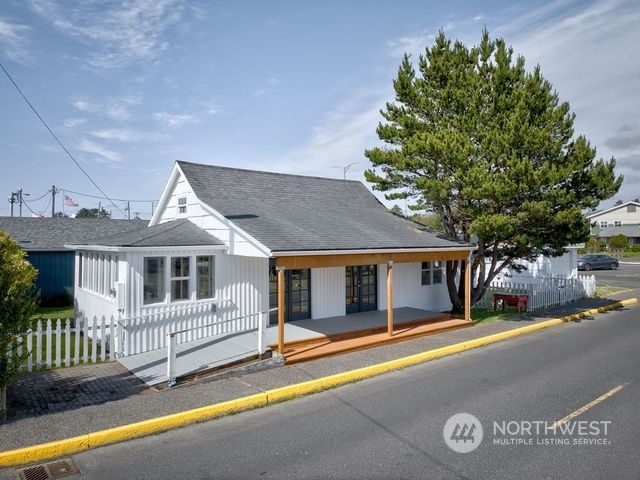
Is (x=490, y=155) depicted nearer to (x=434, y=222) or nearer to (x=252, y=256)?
(x=252, y=256)

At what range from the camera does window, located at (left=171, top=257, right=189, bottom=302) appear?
11820 mm

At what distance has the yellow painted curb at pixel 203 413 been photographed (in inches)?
241

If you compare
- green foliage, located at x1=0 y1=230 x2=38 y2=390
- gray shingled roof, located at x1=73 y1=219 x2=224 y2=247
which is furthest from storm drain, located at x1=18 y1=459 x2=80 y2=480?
gray shingled roof, located at x1=73 y1=219 x2=224 y2=247

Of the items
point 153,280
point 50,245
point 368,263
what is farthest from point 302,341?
point 50,245

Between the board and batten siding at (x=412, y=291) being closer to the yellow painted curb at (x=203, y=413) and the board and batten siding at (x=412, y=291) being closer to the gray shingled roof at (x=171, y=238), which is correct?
the yellow painted curb at (x=203, y=413)

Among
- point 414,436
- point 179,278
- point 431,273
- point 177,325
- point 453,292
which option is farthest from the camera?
point 431,273

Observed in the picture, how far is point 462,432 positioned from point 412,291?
10583 mm

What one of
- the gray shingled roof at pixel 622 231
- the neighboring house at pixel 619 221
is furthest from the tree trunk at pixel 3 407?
the gray shingled roof at pixel 622 231

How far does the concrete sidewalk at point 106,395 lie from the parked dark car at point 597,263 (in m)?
38.7

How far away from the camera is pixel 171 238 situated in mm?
11906

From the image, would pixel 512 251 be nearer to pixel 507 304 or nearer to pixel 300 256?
pixel 507 304

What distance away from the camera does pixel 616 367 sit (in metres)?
10.2

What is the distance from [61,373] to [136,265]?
9.32ft

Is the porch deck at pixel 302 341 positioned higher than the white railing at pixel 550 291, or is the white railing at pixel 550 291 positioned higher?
the white railing at pixel 550 291
